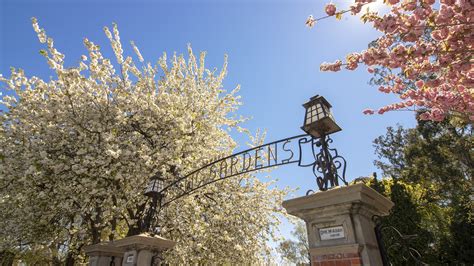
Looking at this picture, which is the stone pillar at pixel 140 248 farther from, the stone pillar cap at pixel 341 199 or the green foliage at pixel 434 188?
the green foliage at pixel 434 188

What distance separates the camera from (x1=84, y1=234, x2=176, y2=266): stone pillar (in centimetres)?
515

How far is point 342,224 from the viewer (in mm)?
3195

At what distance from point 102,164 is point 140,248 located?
157 inches

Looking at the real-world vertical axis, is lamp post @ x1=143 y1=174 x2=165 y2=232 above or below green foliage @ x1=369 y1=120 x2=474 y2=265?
below

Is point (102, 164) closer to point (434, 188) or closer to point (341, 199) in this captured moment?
point (341, 199)

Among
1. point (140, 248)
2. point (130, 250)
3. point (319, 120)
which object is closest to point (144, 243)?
point (140, 248)

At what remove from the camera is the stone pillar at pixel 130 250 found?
16.9 ft

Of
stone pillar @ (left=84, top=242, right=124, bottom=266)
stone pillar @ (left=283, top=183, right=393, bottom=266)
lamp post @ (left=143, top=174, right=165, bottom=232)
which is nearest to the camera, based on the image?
stone pillar @ (left=283, top=183, right=393, bottom=266)

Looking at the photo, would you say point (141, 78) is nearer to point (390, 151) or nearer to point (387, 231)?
point (387, 231)

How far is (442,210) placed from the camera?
1962cm

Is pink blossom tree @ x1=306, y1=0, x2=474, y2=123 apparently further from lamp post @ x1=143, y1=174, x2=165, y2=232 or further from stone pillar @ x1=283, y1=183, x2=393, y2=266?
lamp post @ x1=143, y1=174, x2=165, y2=232

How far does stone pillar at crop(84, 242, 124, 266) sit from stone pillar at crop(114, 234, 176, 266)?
0.56 m

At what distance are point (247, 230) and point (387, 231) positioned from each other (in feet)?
21.9

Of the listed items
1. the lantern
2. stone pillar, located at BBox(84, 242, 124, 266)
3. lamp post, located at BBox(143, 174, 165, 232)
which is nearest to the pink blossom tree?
the lantern
